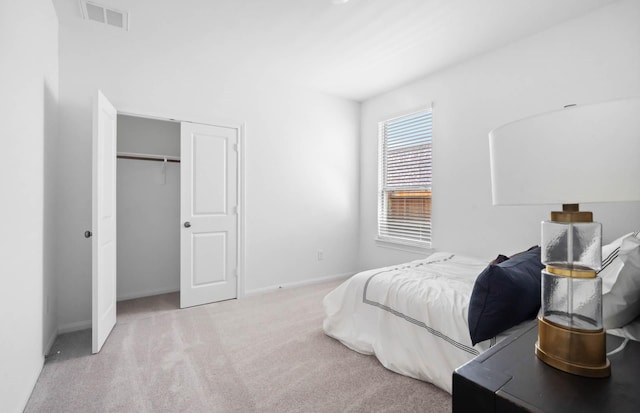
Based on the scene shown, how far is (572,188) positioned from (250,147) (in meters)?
3.42

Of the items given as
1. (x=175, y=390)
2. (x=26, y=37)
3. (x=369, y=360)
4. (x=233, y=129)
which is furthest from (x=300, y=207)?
(x=26, y=37)

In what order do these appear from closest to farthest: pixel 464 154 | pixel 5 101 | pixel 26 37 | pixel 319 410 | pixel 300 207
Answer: pixel 5 101, pixel 319 410, pixel 26 37, pixel 464 154, pixel 300 207

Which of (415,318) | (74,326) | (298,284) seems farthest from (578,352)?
(74,326)

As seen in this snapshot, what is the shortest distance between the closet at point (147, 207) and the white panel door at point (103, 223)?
2.87 feet

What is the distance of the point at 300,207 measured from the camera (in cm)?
415

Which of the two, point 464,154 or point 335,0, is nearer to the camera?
point 335,0

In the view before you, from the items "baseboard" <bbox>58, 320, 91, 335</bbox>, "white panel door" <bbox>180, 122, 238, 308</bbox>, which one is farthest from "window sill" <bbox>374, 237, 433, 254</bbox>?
"baseboard" <bbox>58, 320, 91, 335</bbox>

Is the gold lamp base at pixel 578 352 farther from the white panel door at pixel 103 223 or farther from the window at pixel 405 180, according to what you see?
the window at pixel 405 180

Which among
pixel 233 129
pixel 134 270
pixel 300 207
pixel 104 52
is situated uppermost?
pixel 104 52

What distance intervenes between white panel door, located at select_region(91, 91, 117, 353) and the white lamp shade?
275 centimetres

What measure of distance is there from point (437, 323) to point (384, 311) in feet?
1.41

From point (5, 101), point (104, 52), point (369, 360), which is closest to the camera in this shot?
point (5, 101)

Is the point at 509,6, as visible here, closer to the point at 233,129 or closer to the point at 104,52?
the point at 233,129

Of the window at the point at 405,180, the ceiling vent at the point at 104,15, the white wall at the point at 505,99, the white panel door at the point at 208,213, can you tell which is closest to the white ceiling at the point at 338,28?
the ceiling vent at the point at 104,15
